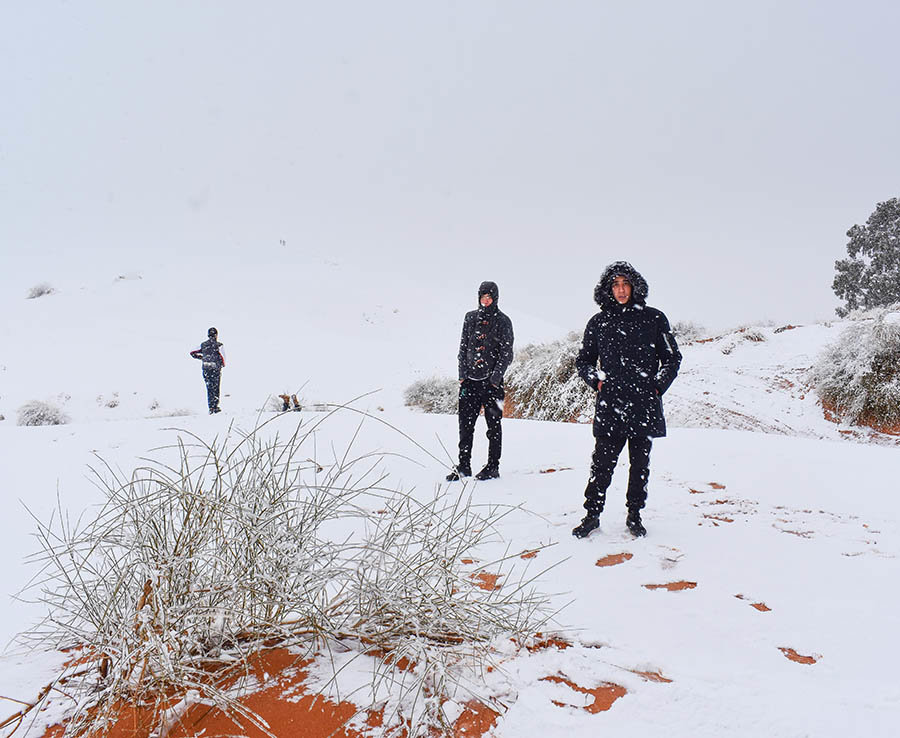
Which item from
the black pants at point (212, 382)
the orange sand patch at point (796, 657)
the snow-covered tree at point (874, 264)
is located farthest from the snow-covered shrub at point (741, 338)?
the orange sand patch at point (796, 657)

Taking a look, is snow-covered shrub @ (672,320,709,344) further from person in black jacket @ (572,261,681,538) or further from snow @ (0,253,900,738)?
person in black jacket @ (572,261,681,538)

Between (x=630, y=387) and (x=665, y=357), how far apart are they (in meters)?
0.33

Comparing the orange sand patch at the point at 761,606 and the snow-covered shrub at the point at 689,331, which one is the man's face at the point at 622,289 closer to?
the orange sand patch at the point at 761,606

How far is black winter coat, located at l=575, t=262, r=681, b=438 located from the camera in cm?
337

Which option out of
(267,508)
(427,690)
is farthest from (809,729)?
(267,508)

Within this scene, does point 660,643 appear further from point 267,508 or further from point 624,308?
point 624,308

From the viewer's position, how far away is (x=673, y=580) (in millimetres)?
2670

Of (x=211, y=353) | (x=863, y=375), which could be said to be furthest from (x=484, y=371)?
(x=211, y=353)

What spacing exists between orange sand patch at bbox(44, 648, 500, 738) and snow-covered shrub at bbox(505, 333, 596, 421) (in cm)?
907

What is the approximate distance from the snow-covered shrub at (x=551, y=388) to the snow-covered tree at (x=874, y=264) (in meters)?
15.1

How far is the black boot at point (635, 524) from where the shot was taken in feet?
10.9

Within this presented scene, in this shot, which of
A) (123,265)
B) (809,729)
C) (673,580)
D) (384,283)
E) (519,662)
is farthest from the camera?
(384,283)

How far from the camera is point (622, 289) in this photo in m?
3.44

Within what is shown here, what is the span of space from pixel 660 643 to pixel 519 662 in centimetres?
62
